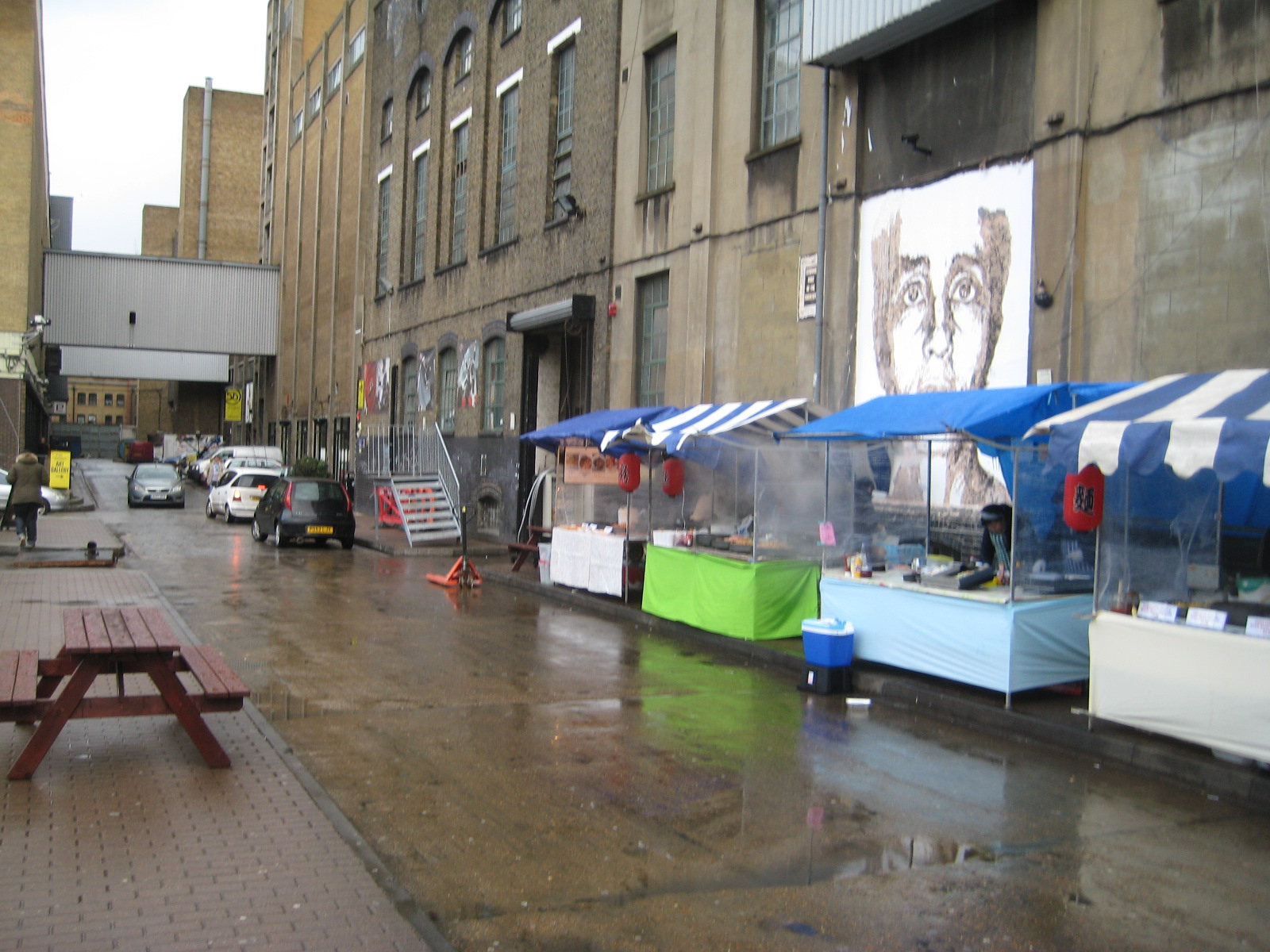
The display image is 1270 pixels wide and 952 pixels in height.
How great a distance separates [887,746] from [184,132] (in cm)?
7550

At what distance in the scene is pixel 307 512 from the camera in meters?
23.4

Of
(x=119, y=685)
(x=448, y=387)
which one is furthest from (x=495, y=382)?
(x=119, y=685)

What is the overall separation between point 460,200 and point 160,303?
24.0 m

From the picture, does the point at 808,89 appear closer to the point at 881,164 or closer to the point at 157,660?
the point at 881,164

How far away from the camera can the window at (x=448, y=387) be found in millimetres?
27547

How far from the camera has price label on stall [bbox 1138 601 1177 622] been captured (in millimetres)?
7449

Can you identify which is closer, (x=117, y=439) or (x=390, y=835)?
(x=390, y=835)

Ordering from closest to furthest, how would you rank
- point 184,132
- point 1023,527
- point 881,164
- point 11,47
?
1. point 1023,527
2. point 881,164
3. point 11,47
4. point 184,132

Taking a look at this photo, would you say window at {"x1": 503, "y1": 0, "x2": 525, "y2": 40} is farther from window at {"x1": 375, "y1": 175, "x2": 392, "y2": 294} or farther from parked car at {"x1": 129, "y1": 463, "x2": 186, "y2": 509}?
parked car at {"x1": 129, "y1": 463, "x2": 186, "y2": 509}

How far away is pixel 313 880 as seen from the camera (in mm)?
4914

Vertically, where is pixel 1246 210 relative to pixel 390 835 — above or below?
above

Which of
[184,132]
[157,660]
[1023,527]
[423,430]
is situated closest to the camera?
[157,660]

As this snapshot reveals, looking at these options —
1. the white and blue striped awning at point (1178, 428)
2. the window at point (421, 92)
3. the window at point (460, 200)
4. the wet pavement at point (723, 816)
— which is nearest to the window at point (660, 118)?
the window at point (460, 200)

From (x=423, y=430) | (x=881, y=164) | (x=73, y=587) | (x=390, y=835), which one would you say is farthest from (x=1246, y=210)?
(x=423, y=430)
